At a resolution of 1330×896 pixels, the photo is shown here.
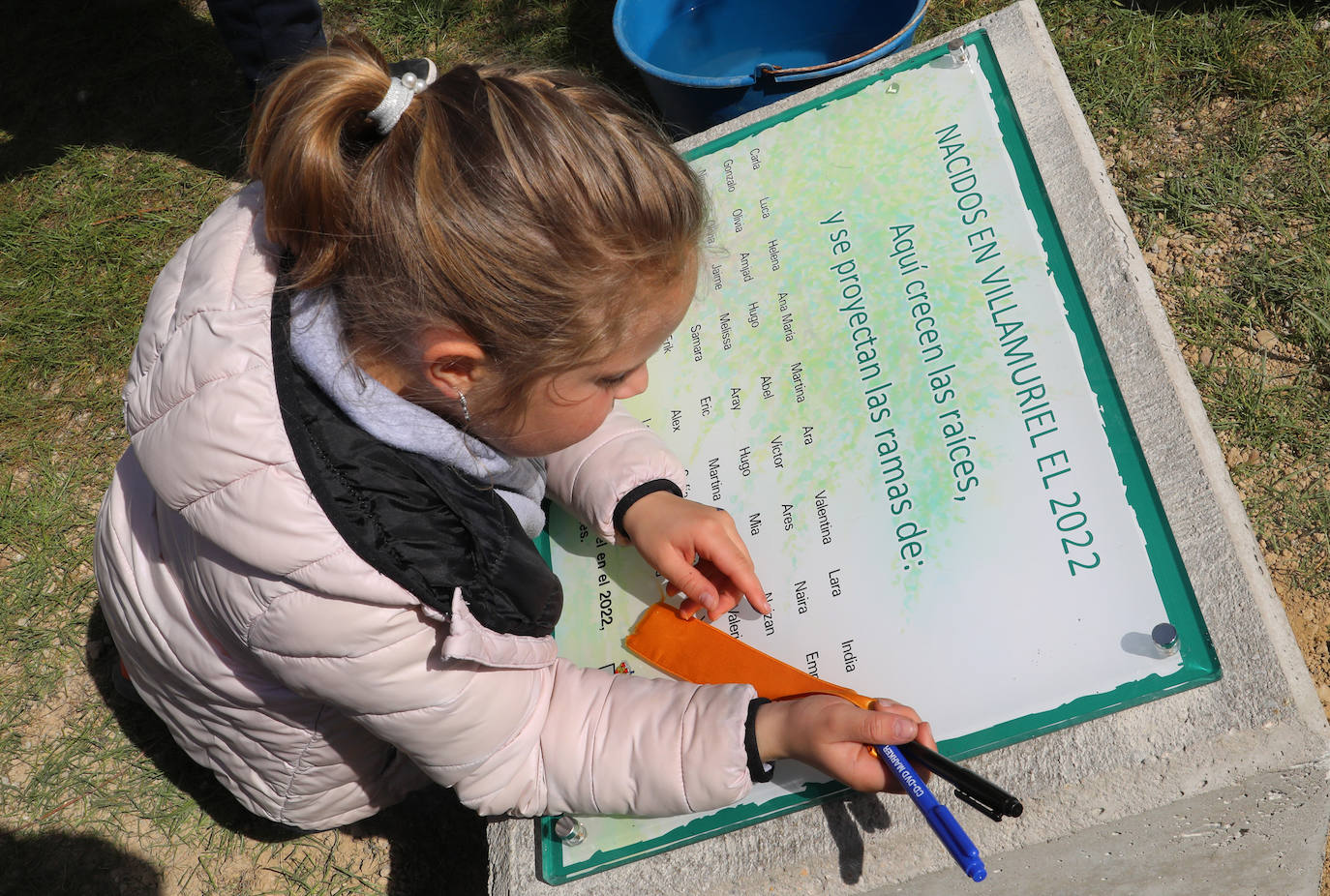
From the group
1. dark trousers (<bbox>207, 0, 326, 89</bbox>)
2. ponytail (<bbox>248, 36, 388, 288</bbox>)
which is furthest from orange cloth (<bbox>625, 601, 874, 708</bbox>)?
dark trousers (<bbox>207, 0, 326, 89</bbox>)

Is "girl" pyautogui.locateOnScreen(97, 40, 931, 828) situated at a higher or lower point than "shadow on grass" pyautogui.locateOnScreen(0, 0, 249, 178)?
higher

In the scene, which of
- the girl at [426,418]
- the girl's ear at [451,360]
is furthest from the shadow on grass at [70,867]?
the girl's ear at [451,360]

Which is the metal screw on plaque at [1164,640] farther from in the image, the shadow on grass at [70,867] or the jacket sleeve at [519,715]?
the shadow on grass at [70,867]

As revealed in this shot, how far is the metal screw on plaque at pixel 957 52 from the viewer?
1.94 m

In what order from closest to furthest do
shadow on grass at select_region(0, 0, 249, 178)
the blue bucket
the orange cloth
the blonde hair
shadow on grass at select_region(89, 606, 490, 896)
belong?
the blonde hair → the orange cloth → shadow on grass at select_region(89, 606, 490, 896) → the blue bucket → shadow on grass at select_region(0, 0, 249, 178)

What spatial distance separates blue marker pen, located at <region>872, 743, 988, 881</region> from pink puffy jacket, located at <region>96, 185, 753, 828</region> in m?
0.22

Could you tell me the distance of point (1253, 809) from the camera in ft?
4.04

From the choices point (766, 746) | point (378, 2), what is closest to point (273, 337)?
point (766, 746)

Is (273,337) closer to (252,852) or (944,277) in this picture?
(944,277)

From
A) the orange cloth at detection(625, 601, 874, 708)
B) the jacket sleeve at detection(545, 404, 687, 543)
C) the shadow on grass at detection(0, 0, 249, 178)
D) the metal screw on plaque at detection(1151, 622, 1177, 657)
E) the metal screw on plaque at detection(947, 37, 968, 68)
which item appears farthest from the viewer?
the shadow on grass at detection(0, 0, 249, 178)

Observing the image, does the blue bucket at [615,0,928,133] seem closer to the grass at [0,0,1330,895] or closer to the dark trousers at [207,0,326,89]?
the grass at [0,0,1330,895]

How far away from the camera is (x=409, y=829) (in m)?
2.15

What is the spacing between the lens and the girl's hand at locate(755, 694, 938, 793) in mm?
1263

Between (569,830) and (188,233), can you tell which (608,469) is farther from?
(188,233)
